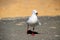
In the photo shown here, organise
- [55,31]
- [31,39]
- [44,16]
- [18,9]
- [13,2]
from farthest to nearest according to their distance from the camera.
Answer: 1. [13,2]
2. [18,9]
3. [44,16]
4. [55,31]
5. [31,39]

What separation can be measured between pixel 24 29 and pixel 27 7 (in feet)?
2.83

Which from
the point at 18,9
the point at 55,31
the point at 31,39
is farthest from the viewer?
the point at 18,9

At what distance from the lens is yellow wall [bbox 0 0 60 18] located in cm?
273

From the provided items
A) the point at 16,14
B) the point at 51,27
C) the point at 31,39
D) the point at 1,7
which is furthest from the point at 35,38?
the point at 1,7

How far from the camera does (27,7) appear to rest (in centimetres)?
294

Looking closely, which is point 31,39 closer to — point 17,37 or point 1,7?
point 17,37

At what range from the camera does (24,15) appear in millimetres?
2645

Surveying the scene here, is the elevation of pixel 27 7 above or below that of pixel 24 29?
above

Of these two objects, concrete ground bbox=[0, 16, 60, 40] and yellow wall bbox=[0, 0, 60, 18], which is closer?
concrete ground bbox=[0, 16, 60, 40]

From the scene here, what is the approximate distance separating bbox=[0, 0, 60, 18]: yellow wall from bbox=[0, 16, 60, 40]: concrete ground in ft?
0.79

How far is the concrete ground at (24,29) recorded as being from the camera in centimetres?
194

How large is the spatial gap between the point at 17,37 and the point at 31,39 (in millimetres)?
147

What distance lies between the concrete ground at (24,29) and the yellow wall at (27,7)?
9.5 inches

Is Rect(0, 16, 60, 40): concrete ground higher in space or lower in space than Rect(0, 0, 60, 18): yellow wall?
lower
